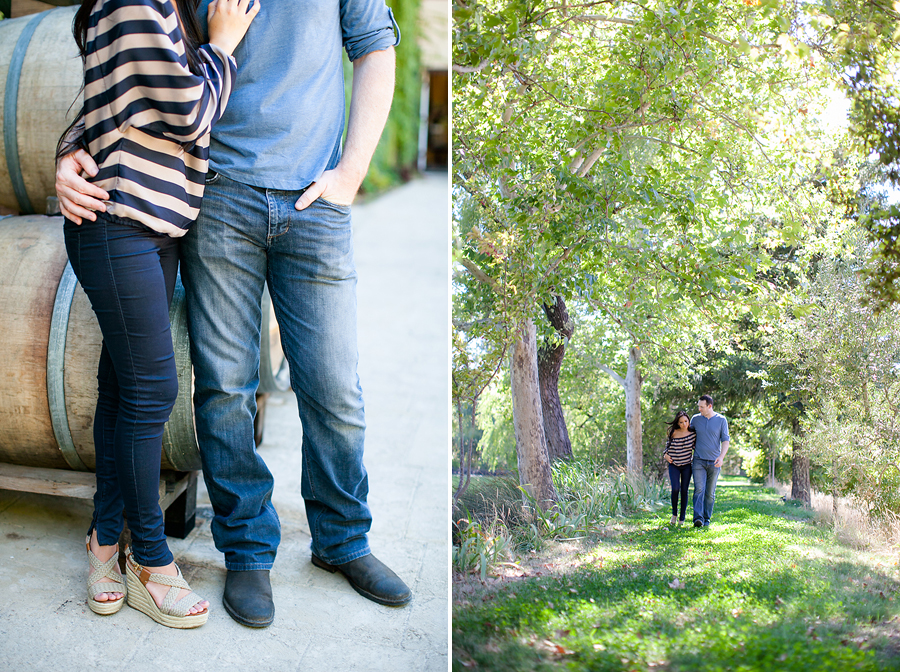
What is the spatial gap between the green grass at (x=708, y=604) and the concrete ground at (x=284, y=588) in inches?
18.8

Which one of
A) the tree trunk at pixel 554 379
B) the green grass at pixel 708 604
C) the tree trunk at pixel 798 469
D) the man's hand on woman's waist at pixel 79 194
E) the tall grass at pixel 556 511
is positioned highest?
the man's hand on woman's waist at pixel 79 194

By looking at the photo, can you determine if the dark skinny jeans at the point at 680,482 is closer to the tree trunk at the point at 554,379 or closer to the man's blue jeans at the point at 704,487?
the man's blue jeans at the point at 704,487

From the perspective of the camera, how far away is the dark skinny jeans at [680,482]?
4.54 ft

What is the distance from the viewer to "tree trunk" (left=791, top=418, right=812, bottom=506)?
1.34 metres

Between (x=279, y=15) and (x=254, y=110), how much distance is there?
24cm

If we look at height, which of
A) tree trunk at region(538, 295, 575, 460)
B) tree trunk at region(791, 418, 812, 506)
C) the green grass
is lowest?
the green grass

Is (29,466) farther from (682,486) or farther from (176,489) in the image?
(682,486)

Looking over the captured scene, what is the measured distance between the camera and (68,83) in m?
2.15

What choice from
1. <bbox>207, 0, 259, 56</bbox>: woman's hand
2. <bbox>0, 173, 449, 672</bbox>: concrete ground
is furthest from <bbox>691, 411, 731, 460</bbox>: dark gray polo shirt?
<bbox>207, 0, 259, 56</bbox>: woman's hand

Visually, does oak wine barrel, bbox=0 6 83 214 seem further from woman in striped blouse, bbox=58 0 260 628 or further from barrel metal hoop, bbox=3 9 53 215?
woman in striped blouse, bbox=58 0 260 628

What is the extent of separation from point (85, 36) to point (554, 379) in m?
1.26

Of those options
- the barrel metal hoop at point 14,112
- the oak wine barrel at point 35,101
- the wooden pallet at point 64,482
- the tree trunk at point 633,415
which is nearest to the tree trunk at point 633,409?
the tree trunk at point 633,415

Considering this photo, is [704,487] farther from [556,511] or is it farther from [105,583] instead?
[105,583]

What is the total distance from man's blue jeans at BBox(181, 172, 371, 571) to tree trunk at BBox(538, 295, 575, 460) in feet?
2.02
